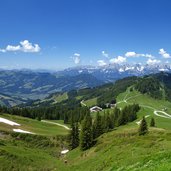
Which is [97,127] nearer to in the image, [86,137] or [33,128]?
[86,137]

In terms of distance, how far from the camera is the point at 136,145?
52688 millimetres

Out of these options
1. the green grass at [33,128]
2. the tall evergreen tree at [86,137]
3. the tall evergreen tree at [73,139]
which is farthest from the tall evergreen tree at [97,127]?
the green grass at [33,128]

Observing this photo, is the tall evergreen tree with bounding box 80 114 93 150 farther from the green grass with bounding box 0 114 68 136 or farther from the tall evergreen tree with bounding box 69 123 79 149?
the green grass with bounding box 0 114 68 136

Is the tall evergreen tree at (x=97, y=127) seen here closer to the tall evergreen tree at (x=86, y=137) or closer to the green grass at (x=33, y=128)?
the tall evergreen tree at (x=86, y=137)

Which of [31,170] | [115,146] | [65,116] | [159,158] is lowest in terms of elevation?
[65,116]

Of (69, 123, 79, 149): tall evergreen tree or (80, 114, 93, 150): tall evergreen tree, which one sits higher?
(80, 114, 93, 150): tall evergreen tree

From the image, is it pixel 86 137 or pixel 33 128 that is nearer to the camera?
pixel 86 137

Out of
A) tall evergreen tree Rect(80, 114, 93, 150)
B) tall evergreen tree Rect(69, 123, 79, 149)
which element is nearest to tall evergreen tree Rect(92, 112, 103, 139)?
tall evergreen tree Rect(69, 123, 79, 149)

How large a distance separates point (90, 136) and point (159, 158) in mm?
56156

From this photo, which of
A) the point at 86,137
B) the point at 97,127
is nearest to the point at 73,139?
the point at 97,127

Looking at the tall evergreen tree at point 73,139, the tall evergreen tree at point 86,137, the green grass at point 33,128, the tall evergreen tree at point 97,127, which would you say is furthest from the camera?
the green grass at point 33,128

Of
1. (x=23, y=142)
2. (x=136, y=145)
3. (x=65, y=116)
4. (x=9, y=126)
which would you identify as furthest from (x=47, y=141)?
(x=65, y=116)

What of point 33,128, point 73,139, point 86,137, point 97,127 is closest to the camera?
point 86,137

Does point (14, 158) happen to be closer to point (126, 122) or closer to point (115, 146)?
point (115, 146)
